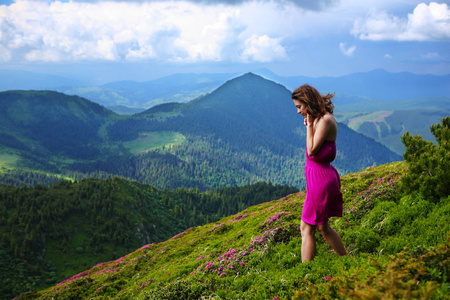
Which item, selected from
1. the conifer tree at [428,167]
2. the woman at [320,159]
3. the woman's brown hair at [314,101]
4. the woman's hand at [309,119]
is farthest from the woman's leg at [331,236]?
the conifer tree at [428,167]

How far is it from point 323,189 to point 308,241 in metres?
1.84

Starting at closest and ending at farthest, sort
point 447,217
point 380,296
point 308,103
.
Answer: point 380,296 < point 308,103 < point 447,217

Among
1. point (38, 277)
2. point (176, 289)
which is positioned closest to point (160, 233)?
point (38, 277)

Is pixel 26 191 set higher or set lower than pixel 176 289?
lower

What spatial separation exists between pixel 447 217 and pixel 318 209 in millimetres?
4107

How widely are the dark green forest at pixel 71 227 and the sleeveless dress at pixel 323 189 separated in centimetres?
9960

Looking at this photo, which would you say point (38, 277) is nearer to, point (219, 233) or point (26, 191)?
point (26, 191)

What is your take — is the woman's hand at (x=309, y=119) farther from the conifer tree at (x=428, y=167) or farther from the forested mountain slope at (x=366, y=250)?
the conifer tree at (x=428, y=167)

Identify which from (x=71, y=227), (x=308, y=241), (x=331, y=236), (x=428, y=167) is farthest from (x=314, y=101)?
(x=71, y=227)

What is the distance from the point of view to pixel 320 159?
701 cm

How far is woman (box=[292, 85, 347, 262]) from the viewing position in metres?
6.75

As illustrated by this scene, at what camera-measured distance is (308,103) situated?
6.87m

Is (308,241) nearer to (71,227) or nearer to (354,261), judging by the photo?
(354,261)

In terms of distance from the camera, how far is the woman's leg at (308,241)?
24.2ft
